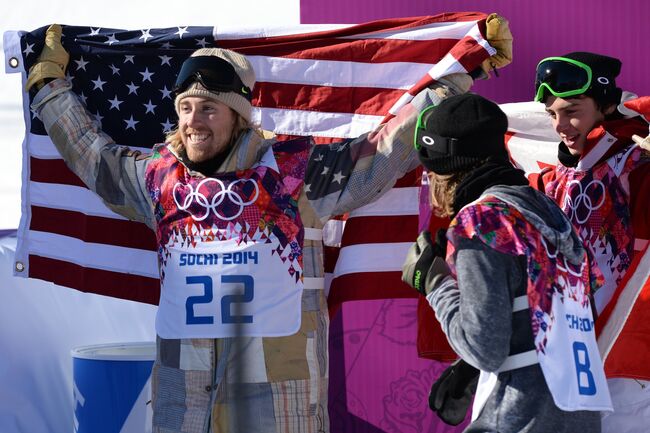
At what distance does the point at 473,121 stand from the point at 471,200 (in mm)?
209

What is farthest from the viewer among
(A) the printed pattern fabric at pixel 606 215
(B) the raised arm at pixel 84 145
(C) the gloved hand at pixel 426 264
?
(B) the raised arm at pixel 84 145

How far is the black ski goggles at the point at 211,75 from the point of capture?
3725mm

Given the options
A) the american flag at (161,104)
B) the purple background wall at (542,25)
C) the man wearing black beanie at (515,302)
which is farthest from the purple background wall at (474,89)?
the man wearing black beanie at (515,302)

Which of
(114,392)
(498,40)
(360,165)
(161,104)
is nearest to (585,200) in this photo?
(498,40)

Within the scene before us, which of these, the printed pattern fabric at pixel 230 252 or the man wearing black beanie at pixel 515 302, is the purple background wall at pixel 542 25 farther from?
the man wearing black beanie at pixel 515 302

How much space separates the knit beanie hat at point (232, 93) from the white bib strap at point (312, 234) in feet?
1.46

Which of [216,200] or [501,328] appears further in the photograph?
[216,200]

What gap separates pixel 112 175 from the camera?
396 cm

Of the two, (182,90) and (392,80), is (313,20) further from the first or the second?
(182,90)

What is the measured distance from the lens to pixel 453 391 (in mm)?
2844

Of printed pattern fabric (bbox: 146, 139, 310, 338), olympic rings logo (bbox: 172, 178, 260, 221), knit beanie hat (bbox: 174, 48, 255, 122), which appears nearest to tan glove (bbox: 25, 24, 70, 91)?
knit beanie hat (bbox: 174, 48, 255, 122)

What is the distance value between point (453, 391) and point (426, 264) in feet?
1.21

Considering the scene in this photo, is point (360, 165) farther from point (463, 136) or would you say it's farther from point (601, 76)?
point (463, 136)

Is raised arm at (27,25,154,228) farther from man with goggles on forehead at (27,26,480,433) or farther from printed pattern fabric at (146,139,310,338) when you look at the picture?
printed pattern fabric at (146,139,310,338)
